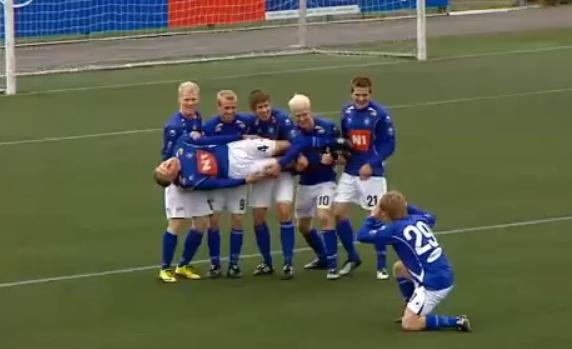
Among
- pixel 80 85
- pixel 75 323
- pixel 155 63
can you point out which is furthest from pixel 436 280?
pixel 155 63

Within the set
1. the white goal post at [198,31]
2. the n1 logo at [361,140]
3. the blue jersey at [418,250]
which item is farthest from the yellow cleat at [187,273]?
the white goal post at [198,31]

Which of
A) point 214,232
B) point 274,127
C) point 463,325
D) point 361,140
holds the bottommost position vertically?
point 463,325

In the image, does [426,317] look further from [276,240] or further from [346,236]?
[276,240]

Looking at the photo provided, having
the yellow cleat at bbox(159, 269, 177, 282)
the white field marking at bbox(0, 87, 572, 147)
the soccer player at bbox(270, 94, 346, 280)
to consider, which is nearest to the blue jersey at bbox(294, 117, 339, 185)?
the soccer player at bbox(270, 94, 346, 280)

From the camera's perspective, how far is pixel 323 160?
1390 cm

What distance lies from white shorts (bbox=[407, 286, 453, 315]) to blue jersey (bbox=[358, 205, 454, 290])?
4 centimetres

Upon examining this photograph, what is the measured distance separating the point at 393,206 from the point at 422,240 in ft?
1.08

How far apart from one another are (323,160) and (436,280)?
7.64ft

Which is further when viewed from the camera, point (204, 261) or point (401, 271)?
point (204, 261)

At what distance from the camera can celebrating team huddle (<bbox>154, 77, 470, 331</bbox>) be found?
540 inches

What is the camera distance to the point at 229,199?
13984 millimetres

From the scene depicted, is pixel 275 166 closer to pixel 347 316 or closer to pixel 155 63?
pixel 347 316

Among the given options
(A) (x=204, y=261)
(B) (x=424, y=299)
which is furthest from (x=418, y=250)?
(A) (x=204, y=261)

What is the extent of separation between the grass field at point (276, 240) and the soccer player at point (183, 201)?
288mm
